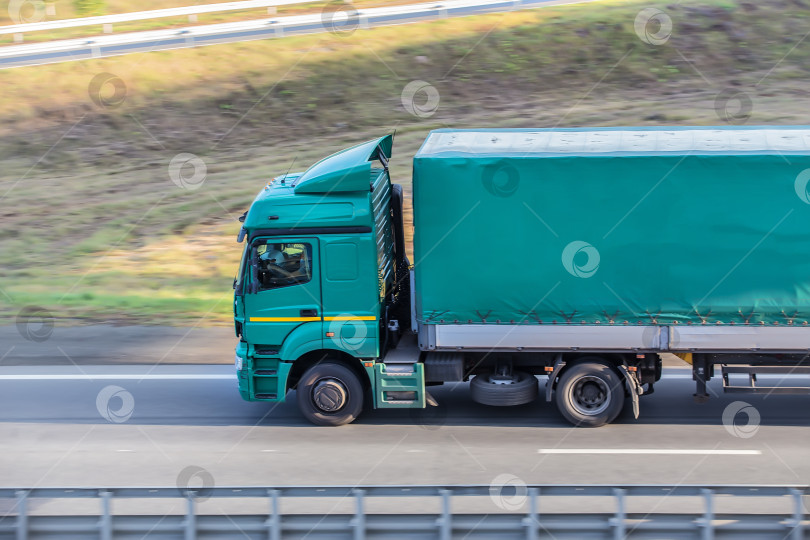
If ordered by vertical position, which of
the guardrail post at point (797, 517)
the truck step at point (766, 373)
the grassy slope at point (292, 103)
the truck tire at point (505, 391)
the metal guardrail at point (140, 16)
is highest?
the metal guardrail at point (140, 16)

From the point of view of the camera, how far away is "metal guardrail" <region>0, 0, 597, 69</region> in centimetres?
2864

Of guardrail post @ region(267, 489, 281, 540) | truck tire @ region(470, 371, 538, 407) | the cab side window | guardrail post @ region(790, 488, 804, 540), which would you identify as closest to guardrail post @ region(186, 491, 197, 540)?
guardrail post @ region(267, 489, 281, 540)

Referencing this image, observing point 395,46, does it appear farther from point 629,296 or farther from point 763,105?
point 629,296

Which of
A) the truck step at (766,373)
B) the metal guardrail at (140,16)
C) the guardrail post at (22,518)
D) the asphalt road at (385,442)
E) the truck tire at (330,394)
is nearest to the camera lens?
the guardrail post at (22,518)

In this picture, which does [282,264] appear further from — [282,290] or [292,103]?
[292,103]

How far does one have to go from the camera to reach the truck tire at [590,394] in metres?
11.7

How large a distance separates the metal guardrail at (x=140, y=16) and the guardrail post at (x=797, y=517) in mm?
27905

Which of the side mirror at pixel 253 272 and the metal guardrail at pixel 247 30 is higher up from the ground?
the metal guardrail at pixel 247 30

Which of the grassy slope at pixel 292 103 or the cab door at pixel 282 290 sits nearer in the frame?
the cab door at pixel 282 290

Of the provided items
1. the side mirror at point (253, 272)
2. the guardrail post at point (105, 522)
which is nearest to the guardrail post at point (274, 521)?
the guardrail post at point (105, 522)

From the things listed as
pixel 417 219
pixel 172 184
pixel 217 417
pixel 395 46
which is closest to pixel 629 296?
pixel 417 219

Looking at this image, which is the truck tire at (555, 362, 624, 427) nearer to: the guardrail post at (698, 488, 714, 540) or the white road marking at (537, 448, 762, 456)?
the white road marking at (537, 448, 762, 456)

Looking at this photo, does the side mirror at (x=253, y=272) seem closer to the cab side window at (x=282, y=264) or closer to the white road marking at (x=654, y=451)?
the cab side window at (x=282, y=264)

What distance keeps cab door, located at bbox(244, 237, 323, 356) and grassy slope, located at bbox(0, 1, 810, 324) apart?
8.39 meters
